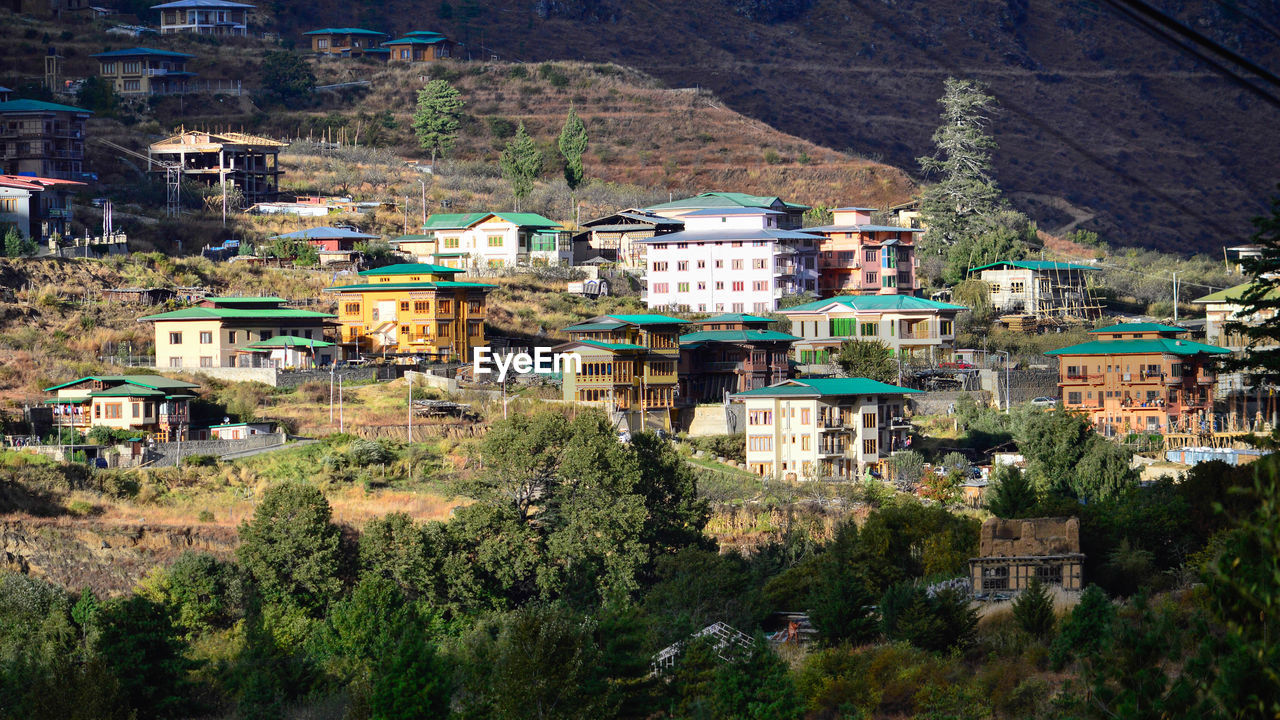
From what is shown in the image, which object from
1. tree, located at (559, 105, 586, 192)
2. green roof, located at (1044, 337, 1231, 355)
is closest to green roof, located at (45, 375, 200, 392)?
green roof, located at (1044, 337, 1231, 355)

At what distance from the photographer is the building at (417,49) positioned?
148 m

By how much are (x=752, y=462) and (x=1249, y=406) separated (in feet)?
77.9

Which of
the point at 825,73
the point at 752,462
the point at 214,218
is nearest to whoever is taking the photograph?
the point at 752,462

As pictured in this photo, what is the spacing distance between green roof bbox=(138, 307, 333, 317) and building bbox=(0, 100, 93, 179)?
2613 centimetres

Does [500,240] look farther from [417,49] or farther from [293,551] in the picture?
[417,49]

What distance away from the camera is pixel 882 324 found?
82125mm

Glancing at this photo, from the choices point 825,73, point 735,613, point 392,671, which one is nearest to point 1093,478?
point 735,613

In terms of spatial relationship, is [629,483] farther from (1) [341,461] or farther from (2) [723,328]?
(2) [723,328]

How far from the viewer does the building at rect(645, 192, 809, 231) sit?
9612 cm

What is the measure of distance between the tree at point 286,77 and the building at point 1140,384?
2918 inches

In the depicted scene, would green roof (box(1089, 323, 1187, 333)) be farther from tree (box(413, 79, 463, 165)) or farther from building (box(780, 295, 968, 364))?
tree (box(413, 79, 463, 165))

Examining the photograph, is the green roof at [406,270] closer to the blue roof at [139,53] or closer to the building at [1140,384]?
the building at [1140,384]

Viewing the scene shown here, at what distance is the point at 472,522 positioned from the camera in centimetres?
5091

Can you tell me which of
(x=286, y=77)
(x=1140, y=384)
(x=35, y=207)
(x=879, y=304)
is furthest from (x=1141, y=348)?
(x=286, y=77)
